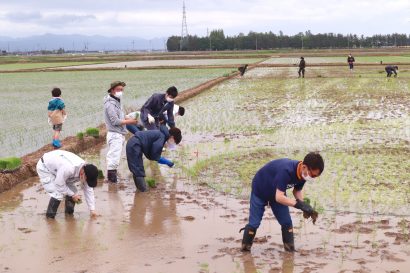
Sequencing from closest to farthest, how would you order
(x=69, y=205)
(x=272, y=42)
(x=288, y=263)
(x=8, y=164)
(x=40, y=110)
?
(x=288, y=263) → (x=69, y=205) → (x=8, y=164) → (x=40, y=110) → (x=272, y=42)

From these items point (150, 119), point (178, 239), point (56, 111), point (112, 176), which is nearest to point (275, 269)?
point (178, 239)

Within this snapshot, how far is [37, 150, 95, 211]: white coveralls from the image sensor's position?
5.72m

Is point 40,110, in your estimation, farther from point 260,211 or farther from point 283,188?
point 283,188

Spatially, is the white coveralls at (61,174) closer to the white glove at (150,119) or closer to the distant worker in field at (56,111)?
the white glove at (150,119)

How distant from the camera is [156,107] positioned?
27.2ft

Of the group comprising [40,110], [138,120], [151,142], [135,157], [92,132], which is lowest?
[40,110]

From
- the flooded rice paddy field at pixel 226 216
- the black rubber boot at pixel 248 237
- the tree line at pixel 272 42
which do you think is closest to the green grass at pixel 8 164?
the flooded rice paddy field at pixel 226 216

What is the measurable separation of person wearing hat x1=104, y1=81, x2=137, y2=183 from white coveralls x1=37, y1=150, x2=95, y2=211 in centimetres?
158

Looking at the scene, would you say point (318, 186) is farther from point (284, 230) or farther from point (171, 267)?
point (171, 267)

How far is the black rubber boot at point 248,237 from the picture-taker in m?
4.83

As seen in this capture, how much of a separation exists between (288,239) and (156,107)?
3994mm

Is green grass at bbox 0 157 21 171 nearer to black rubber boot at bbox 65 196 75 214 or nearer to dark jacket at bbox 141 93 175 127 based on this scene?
black rubber boot at bbox 65 196 75 214

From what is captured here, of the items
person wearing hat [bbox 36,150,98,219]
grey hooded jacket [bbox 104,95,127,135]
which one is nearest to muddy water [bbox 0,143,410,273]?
person wearing hat [bbox 36,150,98,219]

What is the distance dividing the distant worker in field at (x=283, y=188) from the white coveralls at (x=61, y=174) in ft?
6.56
